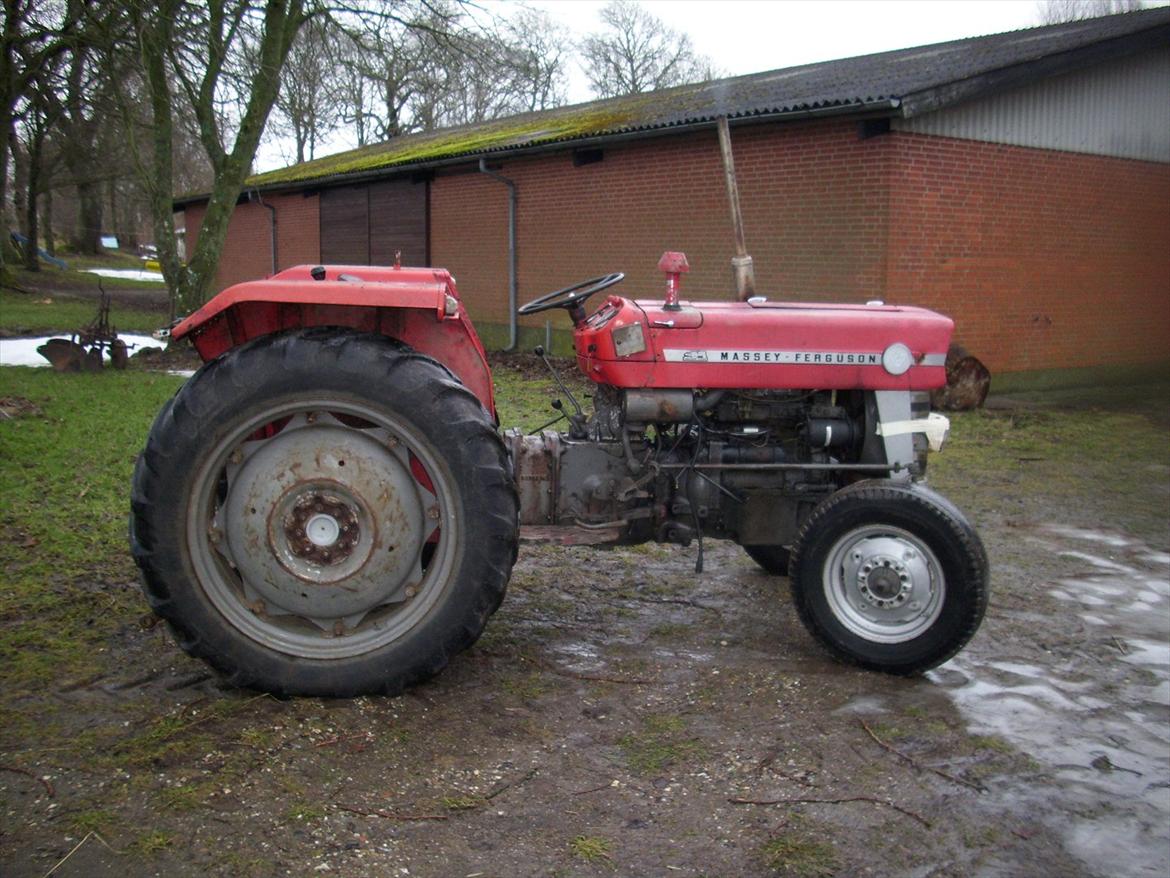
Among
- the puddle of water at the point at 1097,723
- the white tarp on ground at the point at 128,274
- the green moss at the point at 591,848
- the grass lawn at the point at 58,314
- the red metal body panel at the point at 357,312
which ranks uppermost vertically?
the white tarp on ground at the point at 128,274

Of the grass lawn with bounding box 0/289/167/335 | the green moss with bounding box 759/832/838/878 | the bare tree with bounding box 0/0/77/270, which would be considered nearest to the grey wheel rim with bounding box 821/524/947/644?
the green moss with bounding box 759/832/838/878

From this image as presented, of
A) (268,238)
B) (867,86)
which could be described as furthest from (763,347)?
(268,238)

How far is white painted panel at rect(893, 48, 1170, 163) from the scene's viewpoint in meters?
12.1

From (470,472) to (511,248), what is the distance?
14.5 meters

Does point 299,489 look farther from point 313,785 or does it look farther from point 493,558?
point 313,785

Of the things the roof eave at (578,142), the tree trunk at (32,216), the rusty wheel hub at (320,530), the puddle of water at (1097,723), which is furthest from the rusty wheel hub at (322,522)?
the tree trunk at (32,216)

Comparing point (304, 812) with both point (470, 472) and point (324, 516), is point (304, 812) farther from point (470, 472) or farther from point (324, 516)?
point (470, 472)

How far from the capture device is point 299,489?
3529 millimetres

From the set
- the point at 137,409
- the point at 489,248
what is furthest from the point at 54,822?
the point at 489,248

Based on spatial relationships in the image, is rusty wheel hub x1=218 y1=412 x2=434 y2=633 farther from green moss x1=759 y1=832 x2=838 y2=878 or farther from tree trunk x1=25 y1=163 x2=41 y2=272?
tree trunk x1=25 y1=163 x2=41 y2=272

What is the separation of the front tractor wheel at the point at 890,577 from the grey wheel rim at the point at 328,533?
137 cm

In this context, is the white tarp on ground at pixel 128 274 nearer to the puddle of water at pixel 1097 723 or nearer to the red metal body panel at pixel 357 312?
the red metal body panel at pixel 357 312

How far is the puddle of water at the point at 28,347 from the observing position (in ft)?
44.1

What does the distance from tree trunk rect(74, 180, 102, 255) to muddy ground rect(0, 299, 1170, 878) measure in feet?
145
